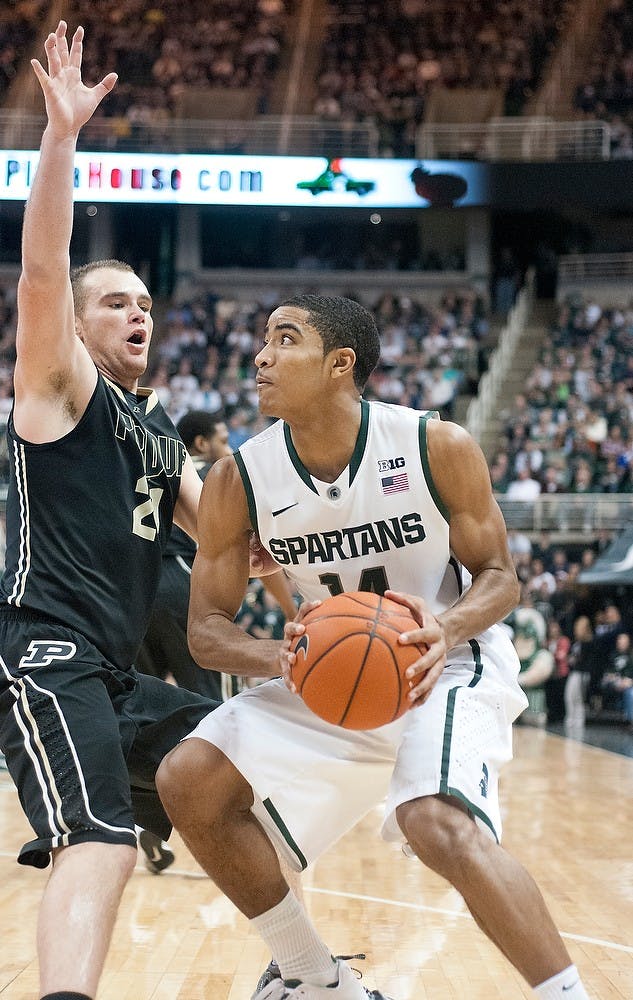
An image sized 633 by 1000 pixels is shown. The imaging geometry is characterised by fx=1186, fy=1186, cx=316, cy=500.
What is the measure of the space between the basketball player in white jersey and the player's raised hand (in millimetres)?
943

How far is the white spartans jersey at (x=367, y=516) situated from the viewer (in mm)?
3703

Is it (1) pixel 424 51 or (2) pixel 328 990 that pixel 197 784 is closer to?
(2) pixel 328 990

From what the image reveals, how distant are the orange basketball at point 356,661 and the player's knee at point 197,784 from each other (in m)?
0.47

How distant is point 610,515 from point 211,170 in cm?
1063

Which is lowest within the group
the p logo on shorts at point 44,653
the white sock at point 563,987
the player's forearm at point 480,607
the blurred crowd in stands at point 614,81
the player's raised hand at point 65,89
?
the white sock at point 563,987

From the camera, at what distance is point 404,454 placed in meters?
3.72

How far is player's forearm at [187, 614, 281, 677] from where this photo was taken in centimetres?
351

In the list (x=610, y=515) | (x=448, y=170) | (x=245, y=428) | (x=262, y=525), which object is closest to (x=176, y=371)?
(x=245, y=428)

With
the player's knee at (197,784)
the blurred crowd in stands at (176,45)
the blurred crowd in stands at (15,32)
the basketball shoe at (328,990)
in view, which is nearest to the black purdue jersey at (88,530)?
the player's knee at (197,784)

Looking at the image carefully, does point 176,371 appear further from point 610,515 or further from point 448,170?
point 610,515

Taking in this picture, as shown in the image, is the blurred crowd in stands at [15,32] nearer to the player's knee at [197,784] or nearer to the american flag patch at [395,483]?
the american flag patch at [395,483]

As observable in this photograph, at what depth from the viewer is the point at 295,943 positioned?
12.0 feet

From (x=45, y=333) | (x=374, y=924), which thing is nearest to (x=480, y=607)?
(x=45, y=333)

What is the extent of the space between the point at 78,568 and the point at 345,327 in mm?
1175
